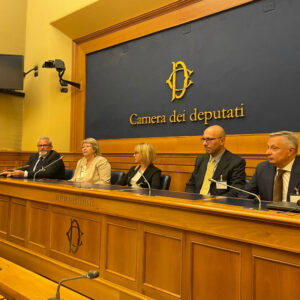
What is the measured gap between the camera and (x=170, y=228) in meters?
2.09

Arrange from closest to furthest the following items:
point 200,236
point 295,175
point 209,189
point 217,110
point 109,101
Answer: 1. point 200,236
2. point 295,175
3. point 209,189
4. point 217,110
5. point 109,101

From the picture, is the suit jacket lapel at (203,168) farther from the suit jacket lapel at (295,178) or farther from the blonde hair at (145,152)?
the suit jacket lapel at (295,178)

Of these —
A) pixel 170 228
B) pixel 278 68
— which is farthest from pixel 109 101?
pixel 170 228

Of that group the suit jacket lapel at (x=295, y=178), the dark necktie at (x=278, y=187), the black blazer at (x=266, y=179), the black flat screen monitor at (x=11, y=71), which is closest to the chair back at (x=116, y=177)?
the black blazer at (x=266, y=179)

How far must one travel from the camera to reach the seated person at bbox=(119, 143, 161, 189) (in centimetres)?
366

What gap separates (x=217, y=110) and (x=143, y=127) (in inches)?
49.9

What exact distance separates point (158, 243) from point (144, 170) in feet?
5.61

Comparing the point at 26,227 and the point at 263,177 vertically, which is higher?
the point at 263,177

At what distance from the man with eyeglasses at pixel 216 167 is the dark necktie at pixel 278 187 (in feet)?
1.60

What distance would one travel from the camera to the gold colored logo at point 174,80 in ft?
15.0

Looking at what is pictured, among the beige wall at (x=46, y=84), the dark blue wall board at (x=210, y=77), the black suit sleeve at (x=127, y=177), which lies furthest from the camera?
the beige wall at (x=46, y=84)

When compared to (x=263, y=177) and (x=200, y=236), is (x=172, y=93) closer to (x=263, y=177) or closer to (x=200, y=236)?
(x=263, y=177)

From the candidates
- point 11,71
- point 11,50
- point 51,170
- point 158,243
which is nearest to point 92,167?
point 51,170

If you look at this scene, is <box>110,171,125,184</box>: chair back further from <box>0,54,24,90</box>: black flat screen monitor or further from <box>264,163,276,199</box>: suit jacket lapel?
<box>0,54,24,90</box>: black flat screen monitor
